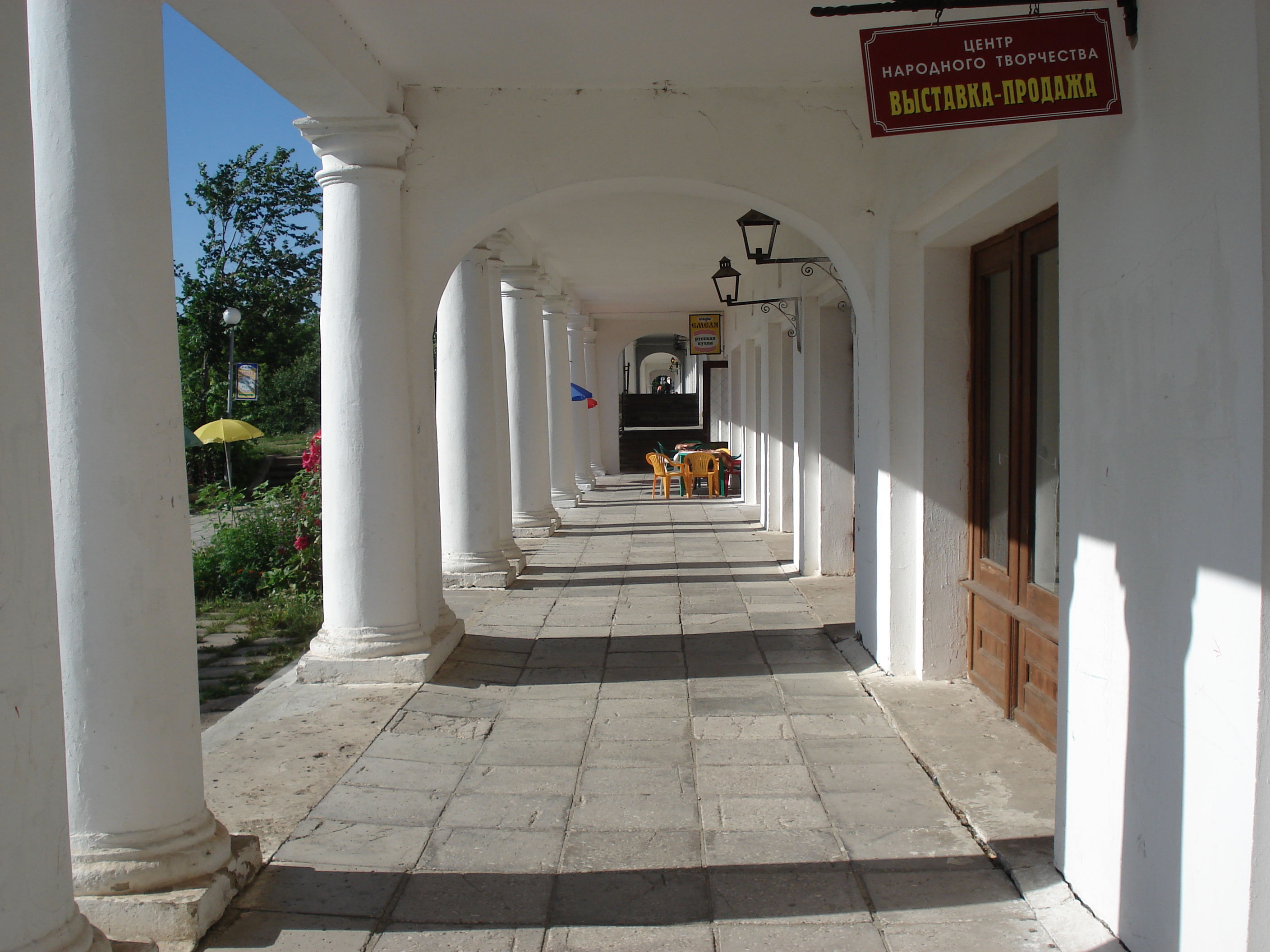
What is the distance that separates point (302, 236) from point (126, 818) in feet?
113

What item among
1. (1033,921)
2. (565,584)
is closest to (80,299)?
(1033,921)

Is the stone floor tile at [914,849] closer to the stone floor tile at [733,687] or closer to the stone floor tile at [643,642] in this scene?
the stone floor tile at [733,687]

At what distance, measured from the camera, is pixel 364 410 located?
5.66 meters

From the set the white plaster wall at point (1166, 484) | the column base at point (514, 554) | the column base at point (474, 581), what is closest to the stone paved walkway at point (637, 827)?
the white plaster wall at point (1166, 484)

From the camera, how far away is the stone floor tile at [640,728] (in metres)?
4.77

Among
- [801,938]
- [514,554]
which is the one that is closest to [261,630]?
[514,554]

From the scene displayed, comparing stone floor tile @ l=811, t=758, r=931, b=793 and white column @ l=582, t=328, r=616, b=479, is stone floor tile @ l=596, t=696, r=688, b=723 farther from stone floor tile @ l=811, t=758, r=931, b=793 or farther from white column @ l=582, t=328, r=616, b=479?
white column @ l=582, t=328, r=616, b=479

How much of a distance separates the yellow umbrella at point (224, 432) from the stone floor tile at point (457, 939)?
13.4 metres

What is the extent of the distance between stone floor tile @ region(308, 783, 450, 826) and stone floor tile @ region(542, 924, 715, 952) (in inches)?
39.0

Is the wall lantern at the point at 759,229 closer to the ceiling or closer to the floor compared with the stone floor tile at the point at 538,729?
closer to the ceiling

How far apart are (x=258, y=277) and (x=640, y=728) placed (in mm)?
31406

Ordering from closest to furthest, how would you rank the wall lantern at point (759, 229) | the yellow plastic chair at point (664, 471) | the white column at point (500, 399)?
the wall lantern at point (759, 229), the white column at point (500, 399), the yellow plastic chair at point (664, 471)

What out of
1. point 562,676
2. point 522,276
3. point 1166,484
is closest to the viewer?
point 1166,484

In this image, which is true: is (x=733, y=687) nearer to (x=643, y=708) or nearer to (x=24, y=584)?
(x=643, y=708)
